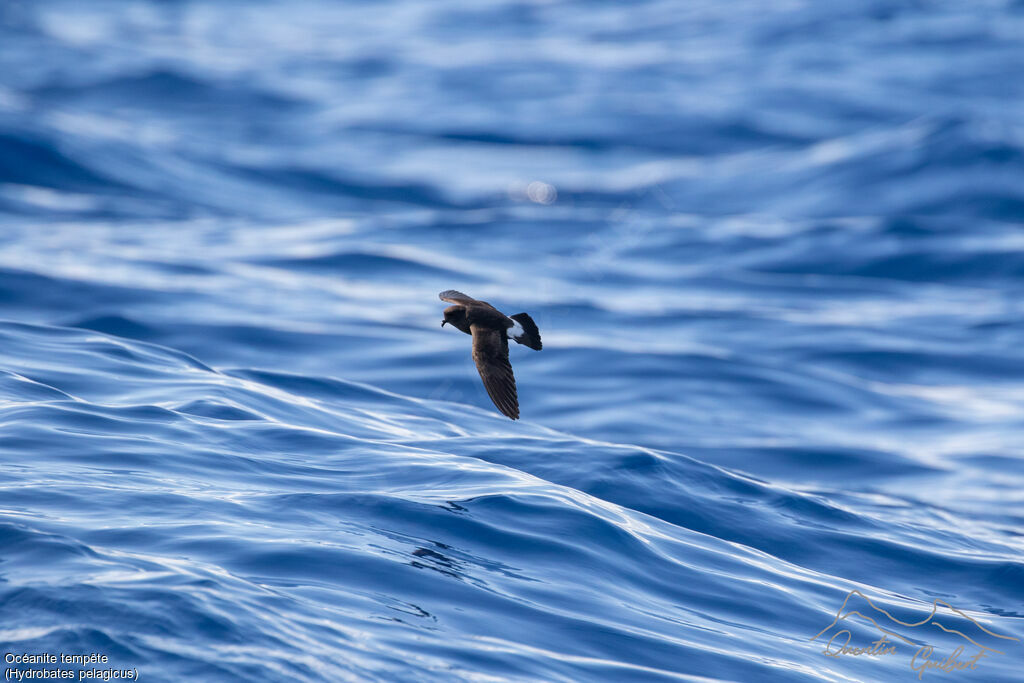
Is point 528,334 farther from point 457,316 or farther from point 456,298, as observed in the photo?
point 456,298

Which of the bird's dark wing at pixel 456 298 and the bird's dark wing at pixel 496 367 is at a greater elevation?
the bird's dark wing at pixel 456 298

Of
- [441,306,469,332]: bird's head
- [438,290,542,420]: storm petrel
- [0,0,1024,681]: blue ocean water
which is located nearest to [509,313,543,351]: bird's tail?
[438,290,542,420]: storm petrel

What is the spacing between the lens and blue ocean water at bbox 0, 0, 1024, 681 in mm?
5250

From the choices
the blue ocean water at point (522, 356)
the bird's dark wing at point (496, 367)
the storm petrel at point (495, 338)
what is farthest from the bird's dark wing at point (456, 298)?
the blue ocean water at point (522, 356)

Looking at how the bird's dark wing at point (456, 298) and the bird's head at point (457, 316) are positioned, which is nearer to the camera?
the bird's head at point (457, 316)

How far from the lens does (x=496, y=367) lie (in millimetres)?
5711

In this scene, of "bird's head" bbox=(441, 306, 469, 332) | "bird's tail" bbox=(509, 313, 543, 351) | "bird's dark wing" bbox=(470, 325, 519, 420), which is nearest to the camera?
"bird's dark wing" bbox=(470, 325, 519, 420)

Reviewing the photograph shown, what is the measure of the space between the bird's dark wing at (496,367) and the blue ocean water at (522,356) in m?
0.78

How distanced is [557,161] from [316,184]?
5.15 meters

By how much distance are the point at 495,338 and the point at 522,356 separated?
8.07 m

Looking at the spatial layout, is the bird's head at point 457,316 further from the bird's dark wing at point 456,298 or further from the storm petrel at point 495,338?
the bird's dark wing at point 456,298

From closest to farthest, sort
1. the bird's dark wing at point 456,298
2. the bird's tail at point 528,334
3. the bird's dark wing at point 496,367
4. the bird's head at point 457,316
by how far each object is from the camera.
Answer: the bird's dark wing at point 496,367, the bird's tail at point 528,334, the bird's head at point 457,316, the bird's dark wing at point 456,298

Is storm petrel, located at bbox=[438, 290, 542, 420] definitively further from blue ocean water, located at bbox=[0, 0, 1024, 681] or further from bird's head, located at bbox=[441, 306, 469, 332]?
blue ocean water, located at bbox=[0, 0, 1024, 681]

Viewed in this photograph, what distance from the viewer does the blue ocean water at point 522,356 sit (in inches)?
207
